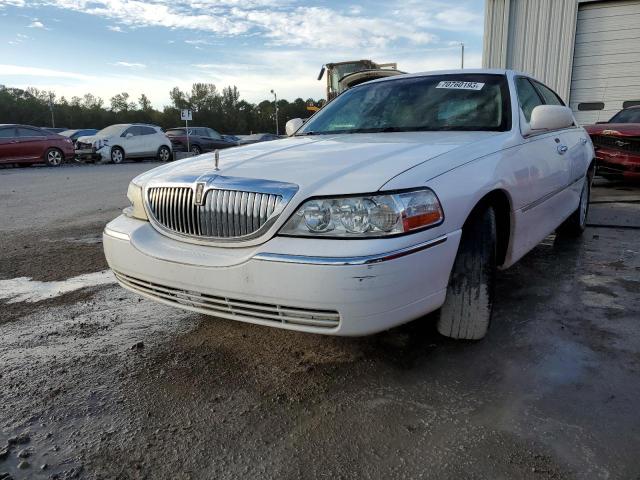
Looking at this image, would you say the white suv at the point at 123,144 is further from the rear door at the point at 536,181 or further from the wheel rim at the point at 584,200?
the rear door at the point at 536,181

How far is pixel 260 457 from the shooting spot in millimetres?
1707

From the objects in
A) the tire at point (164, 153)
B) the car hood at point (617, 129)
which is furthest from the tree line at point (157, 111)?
the car hood at point (617, 129)

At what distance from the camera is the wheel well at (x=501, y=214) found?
7.95 ft

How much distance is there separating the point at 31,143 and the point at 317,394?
16.1 meters

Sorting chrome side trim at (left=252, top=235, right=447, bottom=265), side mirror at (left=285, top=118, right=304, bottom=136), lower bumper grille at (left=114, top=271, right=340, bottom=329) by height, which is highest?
side mirror at (left=285, top=118, right=304, bottom=136)

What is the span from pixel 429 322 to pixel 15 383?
204 centimetres

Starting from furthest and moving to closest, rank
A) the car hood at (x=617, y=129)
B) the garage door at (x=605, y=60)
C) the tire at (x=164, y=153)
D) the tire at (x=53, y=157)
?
the tire at (x=164, y=153) < the tire at (x=53, y=157) < the garage door at (x=605, y=60) < the car hood at (x=617, y=129)

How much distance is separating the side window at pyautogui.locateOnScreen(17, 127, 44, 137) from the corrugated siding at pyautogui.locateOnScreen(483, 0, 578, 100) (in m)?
13.1

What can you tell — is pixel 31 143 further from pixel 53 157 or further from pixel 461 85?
pixel 461 85

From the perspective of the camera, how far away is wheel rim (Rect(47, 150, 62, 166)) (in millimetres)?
15656

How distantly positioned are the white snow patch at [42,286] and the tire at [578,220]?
3908 millimetres

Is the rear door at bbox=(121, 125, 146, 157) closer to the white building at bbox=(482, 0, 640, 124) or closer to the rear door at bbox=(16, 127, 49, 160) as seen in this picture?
the rear door at bbox=(16, 127, 49, 160)

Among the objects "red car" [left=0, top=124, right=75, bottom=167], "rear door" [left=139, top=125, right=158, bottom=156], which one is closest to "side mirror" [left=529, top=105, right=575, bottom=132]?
"red car" [left=0, top=124, right=75, bottom=167]

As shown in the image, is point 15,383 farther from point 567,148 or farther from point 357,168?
point 567,148
